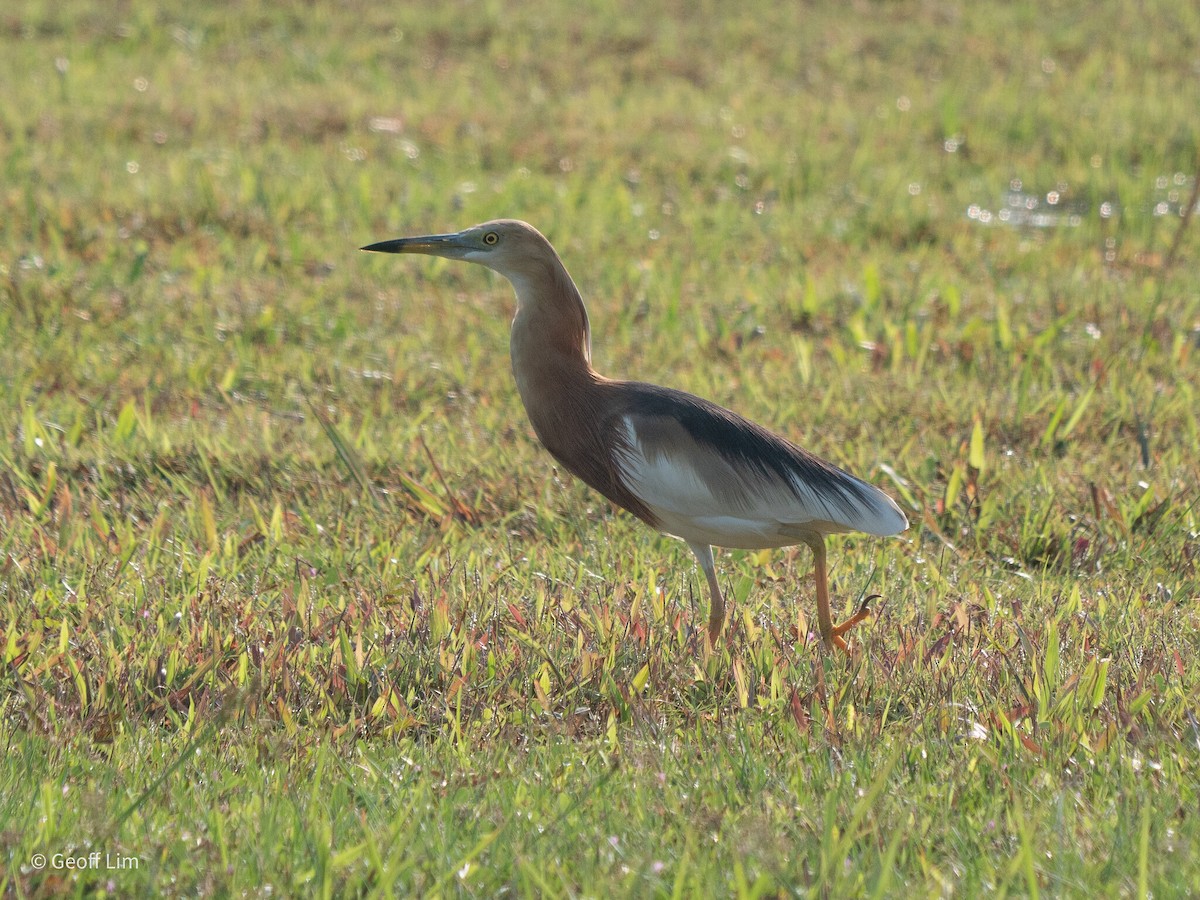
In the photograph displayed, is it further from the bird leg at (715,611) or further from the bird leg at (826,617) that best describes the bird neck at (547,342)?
the bird leg at (826,617)

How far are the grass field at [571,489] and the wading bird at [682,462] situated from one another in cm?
26

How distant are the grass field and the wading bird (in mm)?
258

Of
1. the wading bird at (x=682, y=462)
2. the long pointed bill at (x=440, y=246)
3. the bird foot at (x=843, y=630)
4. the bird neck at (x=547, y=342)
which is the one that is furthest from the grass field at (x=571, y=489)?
the long pointed bill at (x=440, y=246)

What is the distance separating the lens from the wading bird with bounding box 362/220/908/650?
3.95 metres

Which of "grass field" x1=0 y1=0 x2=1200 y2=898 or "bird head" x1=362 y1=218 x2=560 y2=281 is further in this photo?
"bird head" x1=362 y1=218 x2=560 y2=281

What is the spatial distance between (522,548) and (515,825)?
1934mm

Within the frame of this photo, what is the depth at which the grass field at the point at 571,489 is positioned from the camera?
289 centimetres

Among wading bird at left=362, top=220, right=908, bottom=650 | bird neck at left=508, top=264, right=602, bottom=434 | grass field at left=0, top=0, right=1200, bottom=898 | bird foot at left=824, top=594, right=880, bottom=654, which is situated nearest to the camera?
grass field at left=0, top=0, right=1200, bottom=898

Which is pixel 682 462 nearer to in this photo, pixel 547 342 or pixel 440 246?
pixel 547 342

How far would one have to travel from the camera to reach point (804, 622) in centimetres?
406

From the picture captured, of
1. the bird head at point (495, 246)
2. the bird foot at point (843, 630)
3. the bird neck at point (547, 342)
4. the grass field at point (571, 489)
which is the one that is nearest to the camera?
the grass field at point (571, 489)

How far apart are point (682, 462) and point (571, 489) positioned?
4.20 feet

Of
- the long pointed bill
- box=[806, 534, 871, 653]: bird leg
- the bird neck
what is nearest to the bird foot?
box=[806, 534, 871, 653]: bird leg

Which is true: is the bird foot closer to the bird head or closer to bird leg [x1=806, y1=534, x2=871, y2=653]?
bird leg [x1=806, y1=534, x2=871, y2=653]
